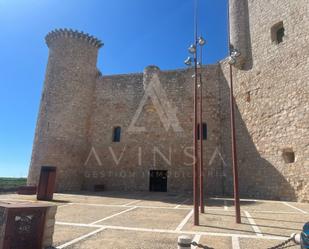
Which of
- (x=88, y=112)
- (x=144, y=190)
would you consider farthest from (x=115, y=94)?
(x=144, y=190)

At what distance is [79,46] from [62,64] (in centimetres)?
178

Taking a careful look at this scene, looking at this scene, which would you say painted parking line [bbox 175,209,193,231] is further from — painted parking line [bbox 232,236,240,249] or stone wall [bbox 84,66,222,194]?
stone wall [bbox 84,66,222,194]

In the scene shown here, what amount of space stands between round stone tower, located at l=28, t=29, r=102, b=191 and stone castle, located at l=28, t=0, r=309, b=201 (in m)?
0.07

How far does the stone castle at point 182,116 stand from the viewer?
11.3m

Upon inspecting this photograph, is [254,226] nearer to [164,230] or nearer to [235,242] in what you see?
[235,242]

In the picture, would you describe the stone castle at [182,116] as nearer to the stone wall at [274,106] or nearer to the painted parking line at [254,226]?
the stone wall at [274,106]

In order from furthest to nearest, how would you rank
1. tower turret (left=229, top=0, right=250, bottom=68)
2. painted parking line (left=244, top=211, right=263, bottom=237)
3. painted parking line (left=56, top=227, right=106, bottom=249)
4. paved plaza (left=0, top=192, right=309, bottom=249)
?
tower turret (left=229, top=0, right=250, bottom=68)
painted parking line (left=244, top=211, right=263, bottom=237)
paved plaza (left=0, top=192, right=309, bottom=249)
painted parking line (left=56, top=227, right=106, bottom=249)

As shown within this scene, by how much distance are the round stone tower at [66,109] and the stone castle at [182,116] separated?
65mm

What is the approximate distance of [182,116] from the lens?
15.9 meters

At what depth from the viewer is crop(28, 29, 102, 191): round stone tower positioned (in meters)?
14.9

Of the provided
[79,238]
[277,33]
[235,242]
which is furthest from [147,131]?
[235,242]

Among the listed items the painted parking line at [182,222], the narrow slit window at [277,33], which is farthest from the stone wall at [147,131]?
the painted parking line at [182,222]

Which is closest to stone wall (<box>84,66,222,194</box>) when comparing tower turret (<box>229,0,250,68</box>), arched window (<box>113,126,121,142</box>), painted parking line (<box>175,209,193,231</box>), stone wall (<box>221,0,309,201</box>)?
arched window (<box>113,126,121,142</box>)

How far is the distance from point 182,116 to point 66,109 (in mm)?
7639
